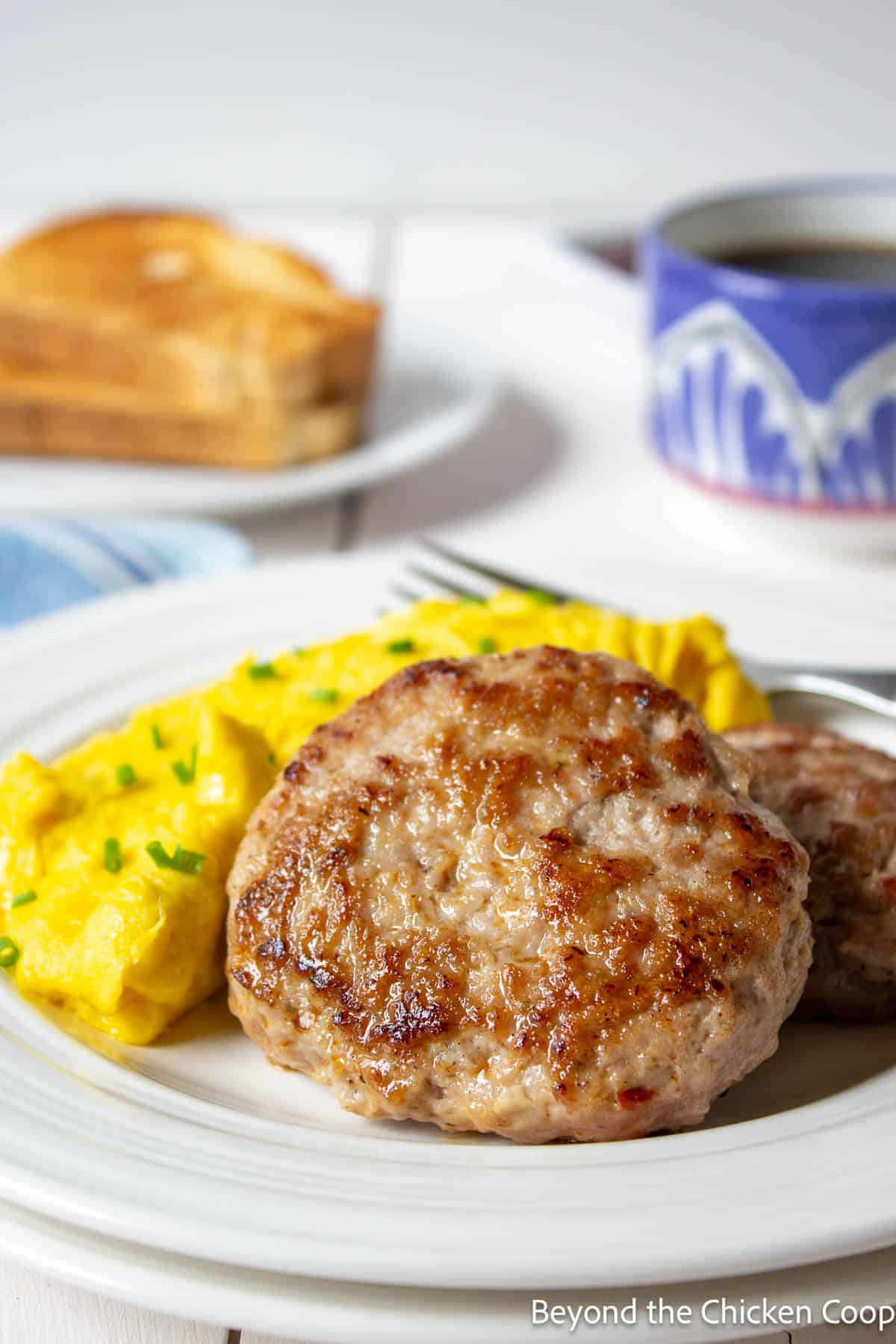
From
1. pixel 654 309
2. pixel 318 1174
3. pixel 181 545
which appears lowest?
pixel 318 1174

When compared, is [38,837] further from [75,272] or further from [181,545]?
[75,272]

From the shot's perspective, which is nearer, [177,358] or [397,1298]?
[397,1298]

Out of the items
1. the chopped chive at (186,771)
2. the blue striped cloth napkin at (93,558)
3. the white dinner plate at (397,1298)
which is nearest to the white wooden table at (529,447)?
the blue striped cloth napkin at (93,558)

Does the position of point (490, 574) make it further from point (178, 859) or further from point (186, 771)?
point (178, 859)

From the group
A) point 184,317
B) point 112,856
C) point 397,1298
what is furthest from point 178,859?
point 184,317

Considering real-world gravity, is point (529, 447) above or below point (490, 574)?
above

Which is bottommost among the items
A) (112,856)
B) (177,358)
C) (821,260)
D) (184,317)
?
(112,856)

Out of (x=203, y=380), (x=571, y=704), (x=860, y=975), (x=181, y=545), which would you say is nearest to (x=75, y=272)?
(x=203, y=380)
